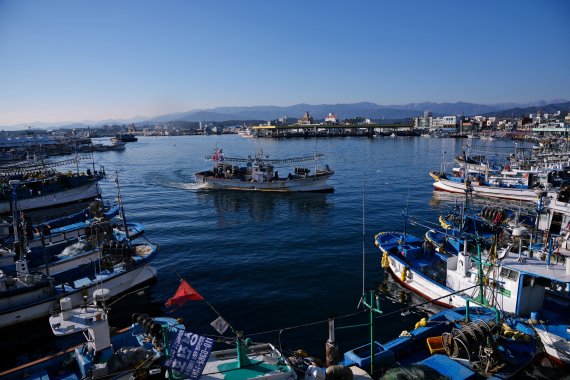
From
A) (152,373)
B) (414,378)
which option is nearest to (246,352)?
(152,373)

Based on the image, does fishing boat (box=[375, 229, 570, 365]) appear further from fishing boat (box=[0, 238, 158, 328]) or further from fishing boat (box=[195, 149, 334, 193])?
fishing boat (box=[195, 149, 334, 193])

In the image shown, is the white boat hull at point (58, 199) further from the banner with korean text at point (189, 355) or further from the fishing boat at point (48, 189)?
the banner with korean text at point (189, 355)

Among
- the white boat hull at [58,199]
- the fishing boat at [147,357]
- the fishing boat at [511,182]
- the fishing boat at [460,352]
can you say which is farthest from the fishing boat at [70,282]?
the fishing boat at [511,182]

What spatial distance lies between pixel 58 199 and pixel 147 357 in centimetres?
4909

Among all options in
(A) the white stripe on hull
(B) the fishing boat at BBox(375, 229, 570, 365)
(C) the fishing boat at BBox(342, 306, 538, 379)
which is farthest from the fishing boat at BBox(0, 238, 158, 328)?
(A) the white stripe on hull

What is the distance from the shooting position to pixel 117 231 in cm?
2830

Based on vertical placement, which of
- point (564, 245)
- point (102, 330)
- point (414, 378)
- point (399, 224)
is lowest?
point (399, 224)

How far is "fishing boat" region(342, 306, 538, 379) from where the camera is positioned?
12453 mm

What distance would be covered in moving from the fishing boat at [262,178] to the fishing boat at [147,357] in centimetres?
4176

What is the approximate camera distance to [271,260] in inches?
1116

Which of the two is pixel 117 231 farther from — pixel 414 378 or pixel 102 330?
pixel 414 378

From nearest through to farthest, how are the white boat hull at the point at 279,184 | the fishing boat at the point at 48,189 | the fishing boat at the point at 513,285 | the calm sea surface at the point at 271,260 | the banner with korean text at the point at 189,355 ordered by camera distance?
the banner with korean text at the point at 189,355 < the fishing boat at the point at 513,285 < the calm sea surface at the point at 271,260 < the fishing boat at the point at 48,189 < the white boat hull at the point at 279,184

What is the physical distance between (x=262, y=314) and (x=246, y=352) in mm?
8022

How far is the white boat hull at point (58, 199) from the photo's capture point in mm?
48825
